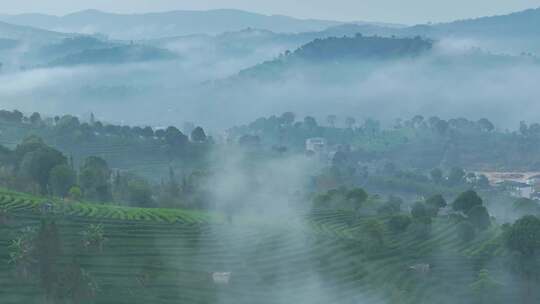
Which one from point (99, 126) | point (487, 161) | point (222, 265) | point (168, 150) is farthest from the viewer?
point (487, 161)

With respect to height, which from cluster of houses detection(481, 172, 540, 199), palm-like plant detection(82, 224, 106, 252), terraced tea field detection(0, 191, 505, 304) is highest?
palm-like plant detection(82, 224, 106, 252)

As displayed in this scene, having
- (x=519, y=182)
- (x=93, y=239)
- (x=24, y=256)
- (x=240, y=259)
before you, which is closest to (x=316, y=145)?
(x=519, y=182)

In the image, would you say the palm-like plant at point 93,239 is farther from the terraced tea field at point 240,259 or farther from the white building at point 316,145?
the white building at point 316,145

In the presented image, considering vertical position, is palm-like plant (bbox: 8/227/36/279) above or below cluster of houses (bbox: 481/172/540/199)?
above

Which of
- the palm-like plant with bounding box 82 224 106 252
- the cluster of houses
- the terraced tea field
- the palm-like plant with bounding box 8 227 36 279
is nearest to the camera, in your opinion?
the palm-like plant with bounding box 8 227 36 279

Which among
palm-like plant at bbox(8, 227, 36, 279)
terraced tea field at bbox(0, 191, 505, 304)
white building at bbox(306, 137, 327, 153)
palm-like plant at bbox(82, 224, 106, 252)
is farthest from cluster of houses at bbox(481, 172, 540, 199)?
palm-like plant at bbox(8, 227, 36, 279)

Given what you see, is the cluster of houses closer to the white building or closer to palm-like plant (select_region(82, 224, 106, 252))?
the white building

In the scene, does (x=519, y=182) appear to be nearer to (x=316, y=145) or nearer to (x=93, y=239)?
(x=316, y=145)

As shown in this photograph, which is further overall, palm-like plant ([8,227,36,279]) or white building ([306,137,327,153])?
white building ([306,137,327,153])

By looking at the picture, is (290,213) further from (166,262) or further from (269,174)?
(269,174)

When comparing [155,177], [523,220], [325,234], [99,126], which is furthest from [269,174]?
[523,220]
